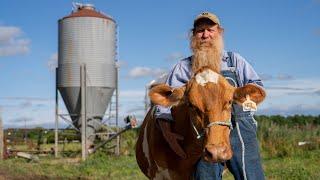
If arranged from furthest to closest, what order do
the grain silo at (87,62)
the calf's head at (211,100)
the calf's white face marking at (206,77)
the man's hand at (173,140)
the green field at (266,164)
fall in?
the grain silo at (87,62), the green field at (266,164), the man's hand at (173,140), the calf's white face marking at (206,77), the calf's head at (211,100)

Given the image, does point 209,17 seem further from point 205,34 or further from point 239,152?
point 239,152

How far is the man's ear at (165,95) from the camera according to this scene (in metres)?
4.04

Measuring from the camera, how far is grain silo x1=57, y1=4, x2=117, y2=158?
63.0 feet

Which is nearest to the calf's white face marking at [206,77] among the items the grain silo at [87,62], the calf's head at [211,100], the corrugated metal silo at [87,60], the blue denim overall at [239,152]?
the calf's head at [211,100]

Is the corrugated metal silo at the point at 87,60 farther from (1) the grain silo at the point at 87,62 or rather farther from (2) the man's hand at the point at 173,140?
(2) the man's hand at the point at 173,140

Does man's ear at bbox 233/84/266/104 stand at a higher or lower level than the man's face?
lower

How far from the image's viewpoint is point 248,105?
4043 mm

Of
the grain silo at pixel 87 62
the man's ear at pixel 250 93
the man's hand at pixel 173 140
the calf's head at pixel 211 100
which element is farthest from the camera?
the grain silo at pixel 87 62

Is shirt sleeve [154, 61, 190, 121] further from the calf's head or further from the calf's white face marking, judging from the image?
the calf's white face marking

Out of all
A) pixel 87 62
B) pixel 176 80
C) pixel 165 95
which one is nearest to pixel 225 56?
pixel 176 80

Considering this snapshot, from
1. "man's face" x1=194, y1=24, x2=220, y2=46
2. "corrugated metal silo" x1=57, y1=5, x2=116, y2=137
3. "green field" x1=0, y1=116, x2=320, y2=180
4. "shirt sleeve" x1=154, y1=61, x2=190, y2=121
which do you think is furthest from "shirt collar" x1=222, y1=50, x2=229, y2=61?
"corrugated metal silo" x1=57, y1=5, x2=116, y2=137

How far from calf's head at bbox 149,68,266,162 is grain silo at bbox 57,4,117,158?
15.1 meters

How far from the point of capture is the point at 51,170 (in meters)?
14.2

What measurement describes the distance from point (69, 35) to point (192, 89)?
16.2 metres
